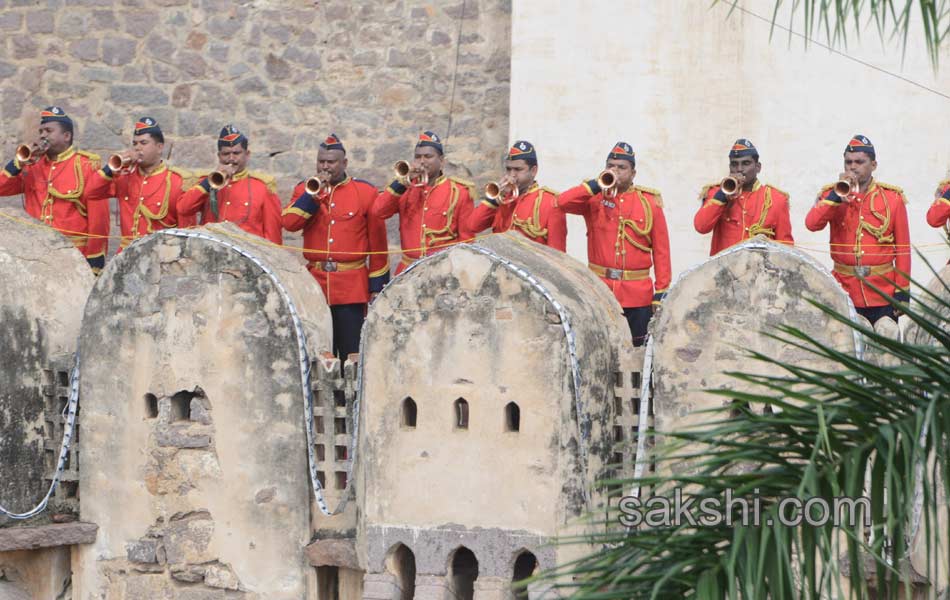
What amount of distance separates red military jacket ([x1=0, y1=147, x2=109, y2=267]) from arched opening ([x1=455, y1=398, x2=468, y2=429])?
3966mm

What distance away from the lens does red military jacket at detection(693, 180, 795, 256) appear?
12.3 m

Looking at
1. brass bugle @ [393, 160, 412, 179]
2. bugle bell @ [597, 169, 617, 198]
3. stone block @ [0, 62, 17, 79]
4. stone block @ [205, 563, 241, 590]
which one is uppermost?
stone block @ [0, 62, 17, 79]

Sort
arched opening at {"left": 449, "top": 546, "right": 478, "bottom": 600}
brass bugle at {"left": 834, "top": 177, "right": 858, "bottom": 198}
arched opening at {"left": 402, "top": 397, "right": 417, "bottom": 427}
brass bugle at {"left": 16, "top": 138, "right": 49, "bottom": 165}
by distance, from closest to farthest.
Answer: arched opening at {"left": 449, "top": 546, "right": 478, "bottom": 600}, arched opening at {"left": 402, "top": 397, "right": 417, "bottom": 427}, brass bugle at {"left": 834, "top": 177, "right": 858, "bottom": 198}, brass bugle at {"left": 16, "top": 138, "right": 49, "bottom": 165}

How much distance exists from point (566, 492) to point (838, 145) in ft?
16.7

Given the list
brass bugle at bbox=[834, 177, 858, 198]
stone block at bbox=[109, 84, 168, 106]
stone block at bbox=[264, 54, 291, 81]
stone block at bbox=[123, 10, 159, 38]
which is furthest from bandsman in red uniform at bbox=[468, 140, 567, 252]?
stone block at bbox=[123, 10, 159, 38]

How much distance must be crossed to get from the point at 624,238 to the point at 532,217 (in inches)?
21.2

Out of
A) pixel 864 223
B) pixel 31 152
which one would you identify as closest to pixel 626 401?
pixel 864 223

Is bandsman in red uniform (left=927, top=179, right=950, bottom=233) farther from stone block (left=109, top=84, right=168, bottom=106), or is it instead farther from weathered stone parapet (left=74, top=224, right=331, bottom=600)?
stone block (left=109, top=84, right=168, bottom=106)

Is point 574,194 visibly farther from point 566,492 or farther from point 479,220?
point 566,492

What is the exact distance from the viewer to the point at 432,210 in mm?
13195

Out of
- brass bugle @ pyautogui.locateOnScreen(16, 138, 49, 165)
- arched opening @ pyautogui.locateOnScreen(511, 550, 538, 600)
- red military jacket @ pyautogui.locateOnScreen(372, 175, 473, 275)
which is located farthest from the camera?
brass bugle @ pyautogui.locateOnScreen(16, 138, 49, 165)

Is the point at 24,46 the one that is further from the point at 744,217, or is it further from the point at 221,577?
the point at 221,577

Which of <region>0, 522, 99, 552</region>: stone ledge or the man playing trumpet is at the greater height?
the man playing trumpet

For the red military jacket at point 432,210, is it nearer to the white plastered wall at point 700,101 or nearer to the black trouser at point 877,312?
the white plastered wall at point 700,101
